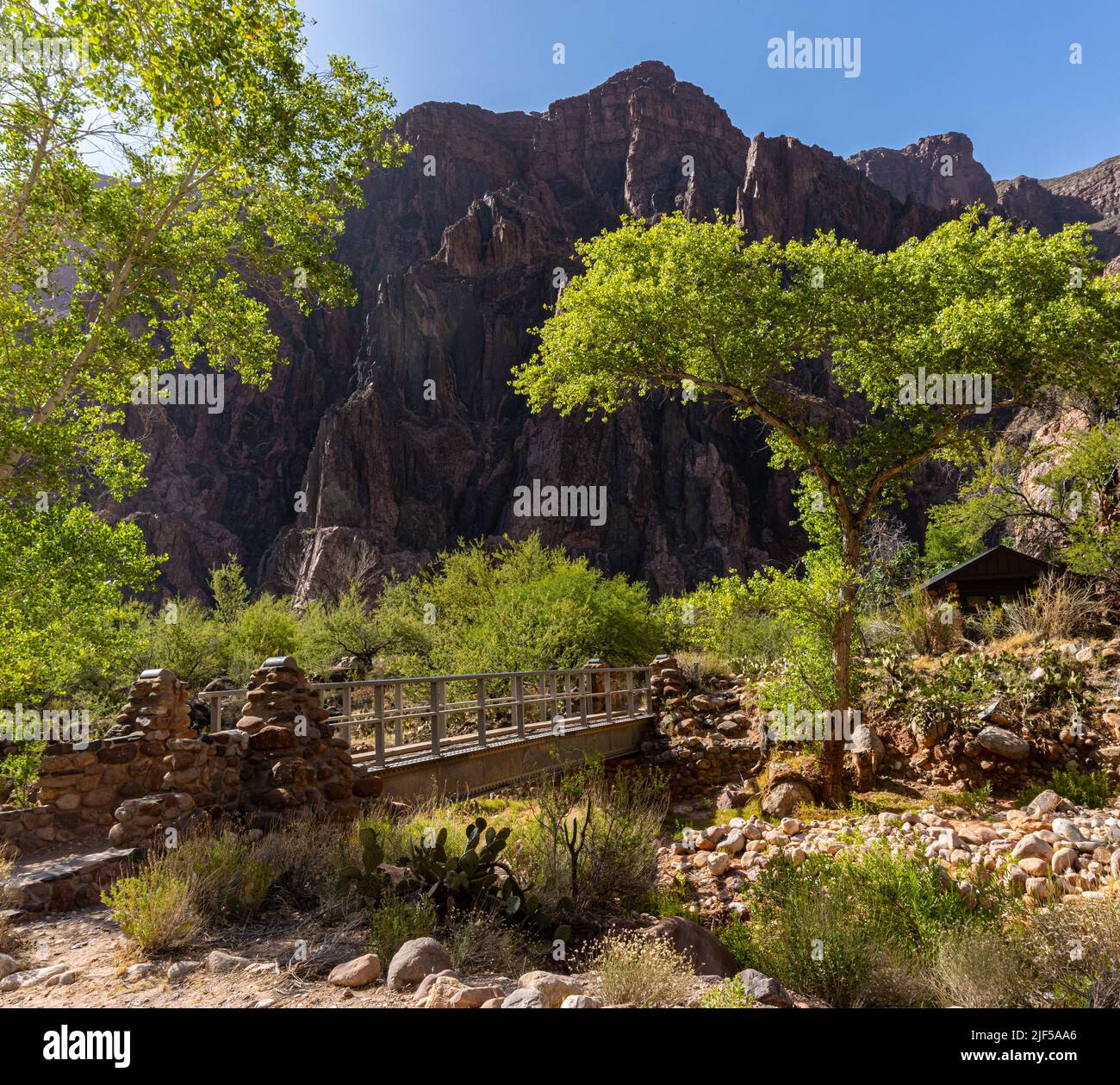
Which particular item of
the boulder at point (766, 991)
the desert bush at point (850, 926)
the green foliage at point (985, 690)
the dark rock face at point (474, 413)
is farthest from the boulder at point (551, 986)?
the dark rock face at point (474, 413)

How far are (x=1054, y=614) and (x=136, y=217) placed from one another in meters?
20.3

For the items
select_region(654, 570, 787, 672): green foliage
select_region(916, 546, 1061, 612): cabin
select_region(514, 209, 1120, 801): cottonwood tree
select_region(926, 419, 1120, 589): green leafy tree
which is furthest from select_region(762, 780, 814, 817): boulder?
select_region(916, 546, 1061, 612): cabin

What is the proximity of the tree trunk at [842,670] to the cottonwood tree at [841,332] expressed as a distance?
0.03 metres

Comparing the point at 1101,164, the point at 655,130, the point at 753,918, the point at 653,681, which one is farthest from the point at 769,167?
the point at 753,918

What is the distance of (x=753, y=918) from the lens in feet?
24.5

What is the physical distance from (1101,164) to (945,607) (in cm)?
12792

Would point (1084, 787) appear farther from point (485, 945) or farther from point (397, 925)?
point (397, 925)

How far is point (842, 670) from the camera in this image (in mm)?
12812

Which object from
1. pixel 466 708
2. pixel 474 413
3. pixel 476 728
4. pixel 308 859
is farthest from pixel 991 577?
pixel 474 413

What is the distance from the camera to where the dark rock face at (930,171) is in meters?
114

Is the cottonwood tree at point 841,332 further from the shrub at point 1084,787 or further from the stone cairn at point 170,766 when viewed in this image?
the stone cairn at point 170,766

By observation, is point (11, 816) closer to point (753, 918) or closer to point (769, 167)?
point (753, 918)

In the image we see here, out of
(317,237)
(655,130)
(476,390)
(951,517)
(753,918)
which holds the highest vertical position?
(655,130)
